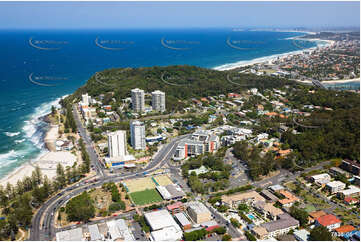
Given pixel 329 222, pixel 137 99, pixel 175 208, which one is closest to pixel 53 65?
pixel 137 99

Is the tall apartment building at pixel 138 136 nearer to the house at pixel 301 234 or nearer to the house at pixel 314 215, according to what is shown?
the house at pixel 314 215

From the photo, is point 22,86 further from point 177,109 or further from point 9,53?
point 9,53

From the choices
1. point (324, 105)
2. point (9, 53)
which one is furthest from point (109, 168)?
point (9, 53)

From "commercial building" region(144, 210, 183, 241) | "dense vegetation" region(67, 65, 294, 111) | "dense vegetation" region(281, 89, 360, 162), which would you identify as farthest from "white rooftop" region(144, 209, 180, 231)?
"dense vegetation" region(67, 65, 294, 111)

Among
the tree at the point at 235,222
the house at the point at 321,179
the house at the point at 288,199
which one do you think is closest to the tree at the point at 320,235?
the house at the point at 288,199

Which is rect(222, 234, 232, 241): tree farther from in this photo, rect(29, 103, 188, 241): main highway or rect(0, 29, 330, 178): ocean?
rect(0, 29, 330, 178): ocean
